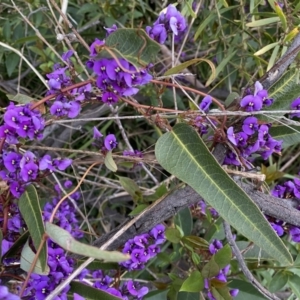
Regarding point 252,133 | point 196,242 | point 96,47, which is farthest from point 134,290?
point 96,47

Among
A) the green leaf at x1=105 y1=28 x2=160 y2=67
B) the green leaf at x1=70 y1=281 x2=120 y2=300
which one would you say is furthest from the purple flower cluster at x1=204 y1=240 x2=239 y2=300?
the green leaf at x1=105 y1=28 x2=160 y2=67

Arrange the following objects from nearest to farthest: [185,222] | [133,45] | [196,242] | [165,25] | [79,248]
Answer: [79,248]
[133,45]
[165,25]
[196,242]
[185,222]

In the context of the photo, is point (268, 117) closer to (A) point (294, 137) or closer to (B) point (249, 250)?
(A) point (294, 137)

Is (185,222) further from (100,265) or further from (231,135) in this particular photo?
(231,135)

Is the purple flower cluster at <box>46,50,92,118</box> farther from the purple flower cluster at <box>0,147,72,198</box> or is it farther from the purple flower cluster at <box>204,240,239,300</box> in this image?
the purple flower cluster at <box>204,240,239,300</box>

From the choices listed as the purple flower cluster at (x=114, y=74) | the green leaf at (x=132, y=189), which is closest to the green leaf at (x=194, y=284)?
the green leaf at (x=132, y=189)

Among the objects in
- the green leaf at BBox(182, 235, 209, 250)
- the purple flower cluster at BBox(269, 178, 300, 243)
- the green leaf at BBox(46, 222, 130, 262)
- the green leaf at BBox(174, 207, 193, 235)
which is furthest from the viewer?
the green leaf at BBox(174, 207, 193, 235)

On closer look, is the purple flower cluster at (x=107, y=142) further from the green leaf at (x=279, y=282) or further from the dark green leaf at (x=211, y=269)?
the green leaf at (x=279, y=282)
